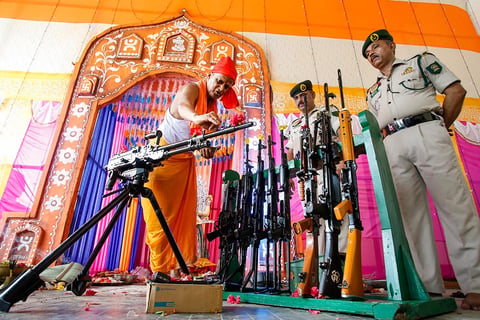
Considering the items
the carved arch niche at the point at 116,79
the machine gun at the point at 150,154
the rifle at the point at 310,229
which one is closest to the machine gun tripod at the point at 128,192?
the machine gun at the point at 150,154

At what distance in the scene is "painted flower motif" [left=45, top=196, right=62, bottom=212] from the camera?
12.0ft

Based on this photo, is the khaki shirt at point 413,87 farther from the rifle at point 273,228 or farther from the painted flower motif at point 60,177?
the painted flower motif at point 60,177

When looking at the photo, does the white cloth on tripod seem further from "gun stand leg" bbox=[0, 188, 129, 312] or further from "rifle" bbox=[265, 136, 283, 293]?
"gun stand leg" bbox=[0, 188, 129, 312]

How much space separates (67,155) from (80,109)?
2.66 feet

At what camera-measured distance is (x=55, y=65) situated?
481cm

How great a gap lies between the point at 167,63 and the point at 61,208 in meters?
2.87

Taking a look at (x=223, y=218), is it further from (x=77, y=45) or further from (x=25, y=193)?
(x=77, y=45)

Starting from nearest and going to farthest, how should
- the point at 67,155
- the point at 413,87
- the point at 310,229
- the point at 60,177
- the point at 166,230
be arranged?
the point at 310,229 → the point at 166,230 → the point at 413,87 → the point at 60,177 → the point at 67,155

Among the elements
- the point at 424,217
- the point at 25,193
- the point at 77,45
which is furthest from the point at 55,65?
the point at 424,217

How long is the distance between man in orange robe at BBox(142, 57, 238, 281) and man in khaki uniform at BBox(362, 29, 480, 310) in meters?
1.22

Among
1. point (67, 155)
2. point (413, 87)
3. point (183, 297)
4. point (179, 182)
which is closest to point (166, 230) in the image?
point (183, 297)

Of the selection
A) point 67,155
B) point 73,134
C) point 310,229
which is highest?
point 73,134

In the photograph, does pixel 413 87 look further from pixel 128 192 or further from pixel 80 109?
pixel 80 109

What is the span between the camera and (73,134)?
407 cm
